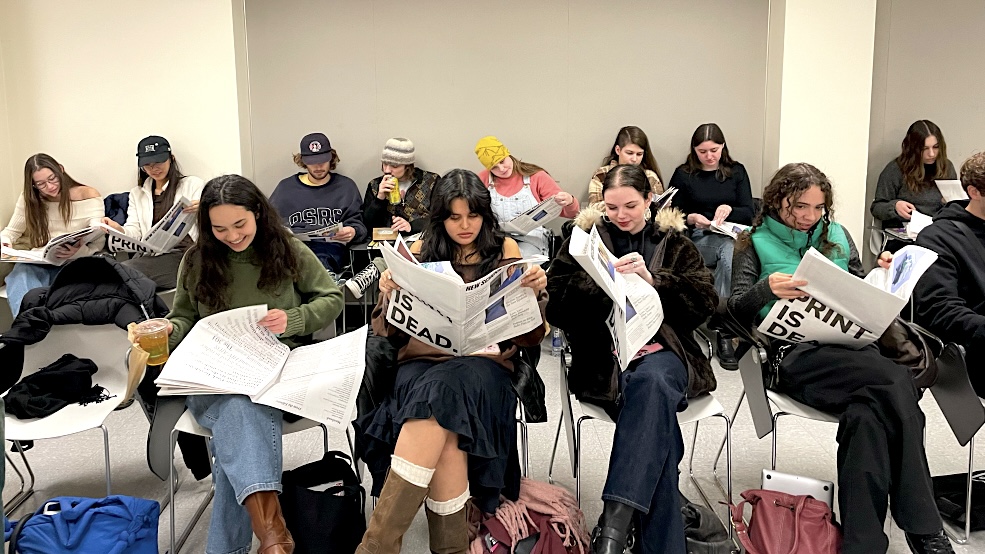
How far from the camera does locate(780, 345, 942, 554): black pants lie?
7.82 feet

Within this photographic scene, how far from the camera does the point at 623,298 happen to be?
243cm

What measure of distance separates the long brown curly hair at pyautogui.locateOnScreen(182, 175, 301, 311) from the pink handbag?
1.62 meters

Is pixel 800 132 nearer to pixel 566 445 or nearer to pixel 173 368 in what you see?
pixel 566 445

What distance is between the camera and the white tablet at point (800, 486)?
8.21ft

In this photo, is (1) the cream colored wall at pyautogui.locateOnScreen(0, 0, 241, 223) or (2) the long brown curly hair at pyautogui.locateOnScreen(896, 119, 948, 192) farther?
(2) the long brown curly hair at pyautogui.locateOnScreen(896, 119, 948, 192)

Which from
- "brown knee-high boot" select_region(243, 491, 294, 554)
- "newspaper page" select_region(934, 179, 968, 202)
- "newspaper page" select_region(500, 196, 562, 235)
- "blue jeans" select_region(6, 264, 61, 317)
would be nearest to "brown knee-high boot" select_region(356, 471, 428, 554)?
"brown knee-high boot" select_region(243, 491, 294, 554)

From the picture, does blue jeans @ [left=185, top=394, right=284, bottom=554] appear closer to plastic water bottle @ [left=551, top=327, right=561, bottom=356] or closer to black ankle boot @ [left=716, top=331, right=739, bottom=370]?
plastic water bottle @ [left=551, top=327, right=561, bottom=356]

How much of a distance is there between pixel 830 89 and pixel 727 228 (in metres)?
1.19

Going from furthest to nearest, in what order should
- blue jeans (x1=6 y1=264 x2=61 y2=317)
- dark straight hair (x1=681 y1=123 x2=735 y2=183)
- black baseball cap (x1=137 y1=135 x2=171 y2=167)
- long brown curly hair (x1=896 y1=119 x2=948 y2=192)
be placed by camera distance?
1. long brown curly hair (x1=896 y1=119 x2=948 y2=192)
2. dark straight hair (x1=681 y1=123 x2=735 y2=183)
3. black baseball cap (x1=137 y1=135 x2=171 y2=167)
4. blue jeans (x1=6 y1=264 x2=61 y2=317)

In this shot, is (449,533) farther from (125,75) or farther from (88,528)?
(125,75)

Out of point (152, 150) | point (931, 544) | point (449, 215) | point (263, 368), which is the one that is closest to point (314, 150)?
point (152, 150)

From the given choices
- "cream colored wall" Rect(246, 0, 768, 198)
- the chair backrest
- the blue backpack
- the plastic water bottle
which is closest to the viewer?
the blue backpack

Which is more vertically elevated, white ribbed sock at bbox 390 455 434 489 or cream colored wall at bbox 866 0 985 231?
cream colored wall at bbox 866 0 985 231

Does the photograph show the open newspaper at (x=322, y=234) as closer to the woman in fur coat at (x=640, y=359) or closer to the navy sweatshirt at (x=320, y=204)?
the navy sweatshirt at (x=320, y=204)
